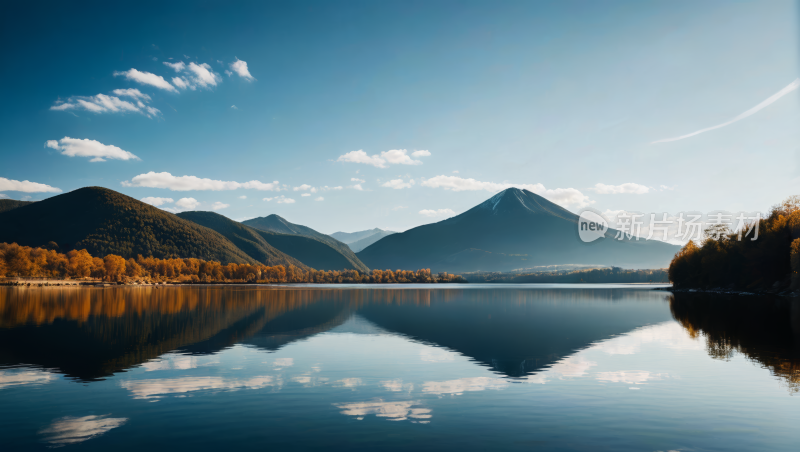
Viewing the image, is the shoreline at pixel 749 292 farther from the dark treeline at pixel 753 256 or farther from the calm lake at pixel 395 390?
the calm lake at pixel 395 390

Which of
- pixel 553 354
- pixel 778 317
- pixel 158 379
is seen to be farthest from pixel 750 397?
pixel 778 317

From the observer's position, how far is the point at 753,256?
105 meters

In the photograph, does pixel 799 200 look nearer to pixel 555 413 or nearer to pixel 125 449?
pixel 555 413

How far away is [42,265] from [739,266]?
256m

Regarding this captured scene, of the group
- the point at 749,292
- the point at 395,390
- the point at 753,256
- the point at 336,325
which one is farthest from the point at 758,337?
the point at 749,292

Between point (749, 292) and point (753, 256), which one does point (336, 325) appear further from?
point (749, 292)

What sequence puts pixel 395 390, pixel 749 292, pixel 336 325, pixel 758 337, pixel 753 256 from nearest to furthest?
Answer: pixel 395 390, pixel 758 337, pixel 336 325, pixel 753 256, pixel 749 292

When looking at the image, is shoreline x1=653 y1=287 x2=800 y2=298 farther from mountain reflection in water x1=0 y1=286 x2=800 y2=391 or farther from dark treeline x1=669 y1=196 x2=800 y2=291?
mountain reflection in water x1=0 y1=286 x2=800 y2=391

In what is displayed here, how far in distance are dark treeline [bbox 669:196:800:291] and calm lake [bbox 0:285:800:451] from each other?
231ft

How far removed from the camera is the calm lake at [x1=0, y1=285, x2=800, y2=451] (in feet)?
49.1

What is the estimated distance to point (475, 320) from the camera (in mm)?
56438

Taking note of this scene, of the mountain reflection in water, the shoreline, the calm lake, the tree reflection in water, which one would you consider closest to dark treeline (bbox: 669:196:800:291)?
the shoreline

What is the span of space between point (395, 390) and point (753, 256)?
117 metres

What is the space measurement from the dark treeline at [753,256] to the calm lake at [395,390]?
70.6 meters
